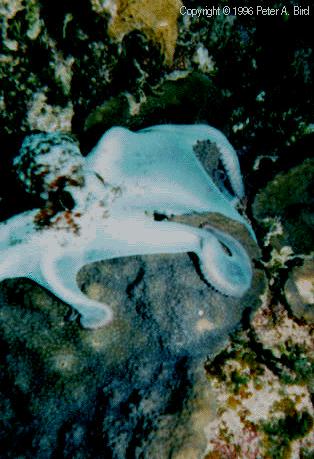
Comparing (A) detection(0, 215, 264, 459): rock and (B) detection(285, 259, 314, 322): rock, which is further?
(B) detection(285, 259, 314, 322): rock

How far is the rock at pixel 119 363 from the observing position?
2.50 m

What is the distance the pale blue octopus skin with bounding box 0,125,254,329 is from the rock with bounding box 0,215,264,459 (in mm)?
155

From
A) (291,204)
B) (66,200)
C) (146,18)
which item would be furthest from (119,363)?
(146,18)

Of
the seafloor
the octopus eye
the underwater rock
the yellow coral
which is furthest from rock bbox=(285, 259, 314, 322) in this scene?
the yellow coral

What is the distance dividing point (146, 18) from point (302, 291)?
3.05 metres

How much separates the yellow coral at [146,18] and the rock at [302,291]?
2.64 meters

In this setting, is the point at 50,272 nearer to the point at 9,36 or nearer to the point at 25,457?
the point at 25,457

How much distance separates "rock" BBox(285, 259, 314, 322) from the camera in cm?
326

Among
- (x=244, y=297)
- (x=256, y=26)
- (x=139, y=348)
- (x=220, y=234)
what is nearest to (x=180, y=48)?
(x=256, y=26)

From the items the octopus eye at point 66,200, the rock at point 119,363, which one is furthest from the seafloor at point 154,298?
the octopus eye at point 66,200

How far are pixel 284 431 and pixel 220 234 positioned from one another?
1.74 meters

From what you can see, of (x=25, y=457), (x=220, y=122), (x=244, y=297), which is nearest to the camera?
(x=25, y=457)

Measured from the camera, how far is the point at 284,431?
2.73 m

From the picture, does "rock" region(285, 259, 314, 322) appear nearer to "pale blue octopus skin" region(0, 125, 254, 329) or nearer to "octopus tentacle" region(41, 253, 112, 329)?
"pale blue octopus skin" region(0, 125, 254, 329)
